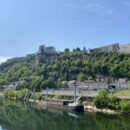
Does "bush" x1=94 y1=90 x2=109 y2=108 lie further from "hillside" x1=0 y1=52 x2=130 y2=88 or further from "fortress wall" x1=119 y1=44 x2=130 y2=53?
"fortress wall" x1=119 y1=44 x2=130 y2=53

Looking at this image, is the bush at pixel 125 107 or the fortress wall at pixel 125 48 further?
the fortress wall at pixel 125 48

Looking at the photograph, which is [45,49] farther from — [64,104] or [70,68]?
[64,104]

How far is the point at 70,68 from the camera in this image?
110 m

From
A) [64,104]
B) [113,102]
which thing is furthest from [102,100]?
[64,104]

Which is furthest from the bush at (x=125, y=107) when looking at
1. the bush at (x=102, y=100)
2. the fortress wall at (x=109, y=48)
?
the fortress wall at (x=109, y=48)

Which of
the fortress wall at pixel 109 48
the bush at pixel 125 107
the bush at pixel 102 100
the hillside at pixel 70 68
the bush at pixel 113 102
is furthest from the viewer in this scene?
the fortress wall at pixel 109 48

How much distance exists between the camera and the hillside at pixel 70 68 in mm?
84938

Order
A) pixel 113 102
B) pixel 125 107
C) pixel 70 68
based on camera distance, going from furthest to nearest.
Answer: pixel 70 68
pixel 113 102
pixel 125 107

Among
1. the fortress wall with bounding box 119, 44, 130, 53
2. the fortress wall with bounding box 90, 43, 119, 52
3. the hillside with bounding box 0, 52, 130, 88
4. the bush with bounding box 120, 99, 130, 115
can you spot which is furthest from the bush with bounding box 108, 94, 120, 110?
the fortress wall with bounding box 90, 43, 119, 52

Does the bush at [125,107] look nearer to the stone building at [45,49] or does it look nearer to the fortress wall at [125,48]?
the fortress wall at [125,48]

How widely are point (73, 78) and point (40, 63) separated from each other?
138ft

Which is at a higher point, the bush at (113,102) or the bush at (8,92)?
the bush at (113,102)

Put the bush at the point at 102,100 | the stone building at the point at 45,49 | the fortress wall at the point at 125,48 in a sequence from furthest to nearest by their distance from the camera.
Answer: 1. the stone building at the point at 45,49
2. the fortress wall at the point at 125,48
3. the bush at the point at 102,100

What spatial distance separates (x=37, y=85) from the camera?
71625 millimetres
